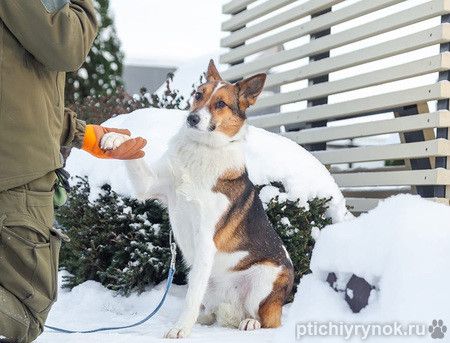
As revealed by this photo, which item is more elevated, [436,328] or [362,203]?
[436,328]

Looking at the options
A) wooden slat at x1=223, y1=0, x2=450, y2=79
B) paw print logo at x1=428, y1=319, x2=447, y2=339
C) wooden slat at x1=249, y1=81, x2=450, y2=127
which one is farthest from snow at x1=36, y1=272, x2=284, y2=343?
wooden slat at x1=223, y1=0, x2=450, y2=79

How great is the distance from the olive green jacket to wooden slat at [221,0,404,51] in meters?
4.32

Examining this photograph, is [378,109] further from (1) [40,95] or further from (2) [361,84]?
(1) [40,95]

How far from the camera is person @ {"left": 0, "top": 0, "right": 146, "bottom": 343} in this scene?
289 centimetres

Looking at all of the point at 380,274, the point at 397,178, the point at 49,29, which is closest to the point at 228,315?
the point at 380,274

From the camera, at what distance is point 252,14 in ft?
30.3

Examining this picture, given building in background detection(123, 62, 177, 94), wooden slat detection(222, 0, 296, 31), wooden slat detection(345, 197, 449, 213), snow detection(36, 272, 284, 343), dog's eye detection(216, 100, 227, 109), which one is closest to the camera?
snow detection(36, 272, 284, 343)

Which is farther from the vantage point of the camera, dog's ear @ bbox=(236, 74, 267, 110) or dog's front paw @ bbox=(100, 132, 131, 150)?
dog's ear @ bbox=(236, 74, 267, 110)

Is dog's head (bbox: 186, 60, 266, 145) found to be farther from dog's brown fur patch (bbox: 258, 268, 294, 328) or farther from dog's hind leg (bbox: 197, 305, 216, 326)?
dog's hind leg (bbox: 197, 305, 216, 326)

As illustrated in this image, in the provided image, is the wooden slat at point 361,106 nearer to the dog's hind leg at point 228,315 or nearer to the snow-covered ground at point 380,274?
the dog's hind leg at point 228,315

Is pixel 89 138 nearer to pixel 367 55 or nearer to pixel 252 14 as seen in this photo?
pixel 367 55

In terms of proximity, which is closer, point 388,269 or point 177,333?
point 388,269

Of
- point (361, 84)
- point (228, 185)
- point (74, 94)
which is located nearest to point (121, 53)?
point (74, 94)

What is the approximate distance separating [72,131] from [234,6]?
6.79 metres
